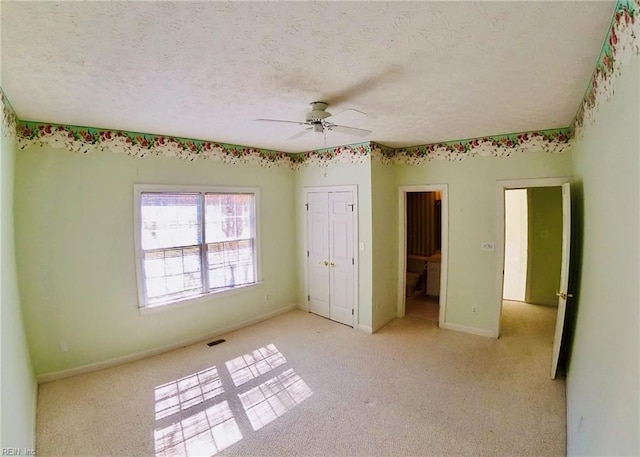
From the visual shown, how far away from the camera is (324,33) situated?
1.46 m

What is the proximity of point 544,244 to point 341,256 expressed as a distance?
3492mm

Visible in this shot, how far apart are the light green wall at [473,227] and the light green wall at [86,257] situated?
10.7ft

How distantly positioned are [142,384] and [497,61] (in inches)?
155

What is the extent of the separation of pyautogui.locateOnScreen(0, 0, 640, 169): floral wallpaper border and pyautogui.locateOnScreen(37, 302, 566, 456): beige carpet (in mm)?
2321

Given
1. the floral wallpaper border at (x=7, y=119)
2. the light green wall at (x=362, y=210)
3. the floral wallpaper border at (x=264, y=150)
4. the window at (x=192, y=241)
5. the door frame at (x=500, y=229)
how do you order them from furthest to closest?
the light green wall at (x=362, y=210)
the door frame at (x=500, y=229)
the window at (x=192, y=241)
the floral wallpaper border at (x=264, y=150)
the floral wallpaper border at (x=7, y=119)

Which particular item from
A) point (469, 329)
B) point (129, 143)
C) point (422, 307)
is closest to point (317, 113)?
point (129, 143)

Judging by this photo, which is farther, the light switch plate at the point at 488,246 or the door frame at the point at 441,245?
the door frame at the point at 441,245

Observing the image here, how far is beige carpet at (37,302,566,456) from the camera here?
223 cm

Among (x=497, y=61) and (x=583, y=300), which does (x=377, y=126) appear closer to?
(x=497, y=61)

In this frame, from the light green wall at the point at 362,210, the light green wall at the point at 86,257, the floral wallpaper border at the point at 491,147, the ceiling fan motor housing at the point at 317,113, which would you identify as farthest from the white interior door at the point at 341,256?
the ceiling fan motor housing at the point at 317,113

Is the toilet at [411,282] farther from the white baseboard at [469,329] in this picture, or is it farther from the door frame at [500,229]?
the door frame at [500,229]

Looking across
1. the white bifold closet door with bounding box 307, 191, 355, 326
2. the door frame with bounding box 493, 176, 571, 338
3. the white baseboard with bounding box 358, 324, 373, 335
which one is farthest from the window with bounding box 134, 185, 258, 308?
the door frame with bounding box 493, 176, 571, 338

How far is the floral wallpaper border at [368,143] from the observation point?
1.37 m

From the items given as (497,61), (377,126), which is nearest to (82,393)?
(377,126)
